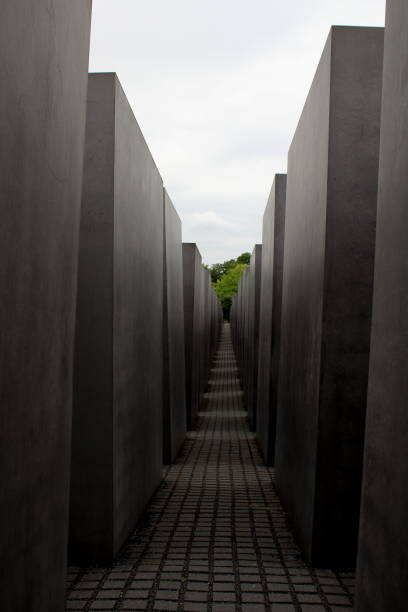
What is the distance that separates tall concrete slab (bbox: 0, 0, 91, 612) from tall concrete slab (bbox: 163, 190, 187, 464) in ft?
19.3

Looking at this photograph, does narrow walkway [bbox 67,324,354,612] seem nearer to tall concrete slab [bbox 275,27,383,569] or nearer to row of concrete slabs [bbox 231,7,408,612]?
row of concrete slabs [bbox 231,7,408,612]

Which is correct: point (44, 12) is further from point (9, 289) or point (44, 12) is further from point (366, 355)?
point (366, 355)

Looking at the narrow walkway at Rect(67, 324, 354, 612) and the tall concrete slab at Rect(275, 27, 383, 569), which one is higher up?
the tall concrete slab at Rect(275, 27, 383, 569)

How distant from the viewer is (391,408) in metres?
3.32

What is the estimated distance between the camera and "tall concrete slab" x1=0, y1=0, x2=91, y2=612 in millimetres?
2725

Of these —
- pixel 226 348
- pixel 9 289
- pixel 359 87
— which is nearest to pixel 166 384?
pixel 359 87

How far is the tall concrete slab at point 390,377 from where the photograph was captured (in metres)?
3.12

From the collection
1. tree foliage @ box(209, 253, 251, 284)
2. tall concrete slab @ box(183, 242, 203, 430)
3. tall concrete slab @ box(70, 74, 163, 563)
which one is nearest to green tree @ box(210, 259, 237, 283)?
tree foliage @ box(209, 253, 251, 284)

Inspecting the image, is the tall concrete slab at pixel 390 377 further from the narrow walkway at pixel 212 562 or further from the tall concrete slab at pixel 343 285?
the tall concrete slab at pixel 343 285

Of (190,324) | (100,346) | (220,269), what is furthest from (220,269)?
(100,346)

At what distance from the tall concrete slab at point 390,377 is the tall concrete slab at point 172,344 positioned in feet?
19.9

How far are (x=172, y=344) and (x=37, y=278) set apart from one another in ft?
23.3

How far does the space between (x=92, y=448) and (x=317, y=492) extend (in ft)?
6.19

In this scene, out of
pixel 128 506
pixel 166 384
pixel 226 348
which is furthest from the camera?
pixel 226 348
